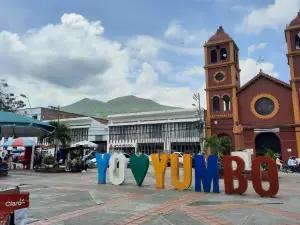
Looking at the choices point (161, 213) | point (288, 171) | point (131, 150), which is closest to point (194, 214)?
point (161, 213)

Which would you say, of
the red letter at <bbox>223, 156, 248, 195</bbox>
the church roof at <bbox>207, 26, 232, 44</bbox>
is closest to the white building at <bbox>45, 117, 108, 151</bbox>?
the church roof at <bbox>207, 26, 232, 44</bbox>

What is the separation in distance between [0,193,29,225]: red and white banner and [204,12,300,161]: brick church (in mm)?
27501

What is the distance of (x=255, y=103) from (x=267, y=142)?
5.00m

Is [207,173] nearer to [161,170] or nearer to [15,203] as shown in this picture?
[161,170]

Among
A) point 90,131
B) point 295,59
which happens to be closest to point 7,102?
point 90,131

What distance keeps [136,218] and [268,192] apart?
18.2 ft

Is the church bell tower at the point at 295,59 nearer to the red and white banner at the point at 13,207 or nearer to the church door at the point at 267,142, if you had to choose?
the church door at the point at 267,142

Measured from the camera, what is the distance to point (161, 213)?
21.7 ft

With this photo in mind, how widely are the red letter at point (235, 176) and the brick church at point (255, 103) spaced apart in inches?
784

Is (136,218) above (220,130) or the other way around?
the other way around

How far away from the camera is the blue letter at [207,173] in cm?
1056

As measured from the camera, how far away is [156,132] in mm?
43875

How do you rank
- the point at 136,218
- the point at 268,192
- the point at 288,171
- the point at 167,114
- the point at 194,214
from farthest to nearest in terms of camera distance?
the point at 167,114, the point at 288,171, the point at 268,192, the point at 194,214, the point at 136,218

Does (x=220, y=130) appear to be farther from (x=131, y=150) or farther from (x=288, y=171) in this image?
(x=131, y=150)
